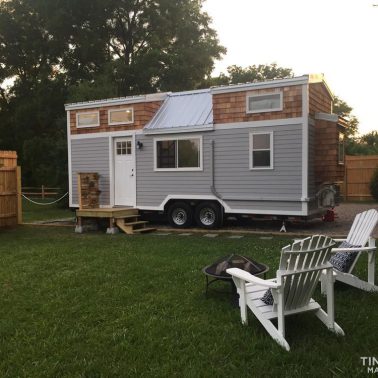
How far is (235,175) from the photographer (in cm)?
1098

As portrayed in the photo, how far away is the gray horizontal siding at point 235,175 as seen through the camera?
10.3 metres

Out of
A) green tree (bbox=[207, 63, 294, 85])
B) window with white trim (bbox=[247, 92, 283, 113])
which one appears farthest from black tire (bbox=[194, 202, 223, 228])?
green tree (bbox=[207, 63, 294, 85])

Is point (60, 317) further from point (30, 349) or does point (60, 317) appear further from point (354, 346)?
point (354, 346)

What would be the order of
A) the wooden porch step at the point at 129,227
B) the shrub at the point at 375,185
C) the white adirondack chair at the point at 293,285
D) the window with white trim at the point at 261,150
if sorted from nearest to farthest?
the white adirondack chair at the point at 293,285, the window with white trim at the point at 261,150, the wooden porch step at the point at 129,227, the shrub at the point at 375,185

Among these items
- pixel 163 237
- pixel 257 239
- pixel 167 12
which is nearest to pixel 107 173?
pixel 163 237

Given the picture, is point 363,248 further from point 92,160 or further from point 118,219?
point 92,160

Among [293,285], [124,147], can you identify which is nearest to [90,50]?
[124,147]

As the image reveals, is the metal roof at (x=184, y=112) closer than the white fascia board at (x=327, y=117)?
No

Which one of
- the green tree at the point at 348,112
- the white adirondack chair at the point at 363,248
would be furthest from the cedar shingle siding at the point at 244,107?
the green tree at the point at 348,112

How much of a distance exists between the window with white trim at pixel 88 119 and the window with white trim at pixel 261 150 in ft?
15.6

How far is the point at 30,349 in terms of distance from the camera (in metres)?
3.66

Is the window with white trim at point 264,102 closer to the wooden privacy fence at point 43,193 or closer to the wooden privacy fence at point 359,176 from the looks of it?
the wooden privacy fence at point 359,176

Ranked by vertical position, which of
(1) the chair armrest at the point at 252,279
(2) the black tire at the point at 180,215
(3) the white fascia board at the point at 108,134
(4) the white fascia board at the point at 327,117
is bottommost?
(2) the black tire at the point at 180,215

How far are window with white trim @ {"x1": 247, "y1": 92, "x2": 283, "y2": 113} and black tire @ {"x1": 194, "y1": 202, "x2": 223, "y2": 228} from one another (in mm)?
2545
